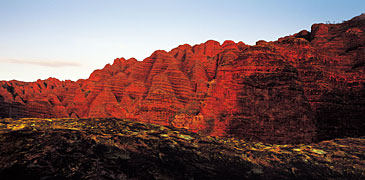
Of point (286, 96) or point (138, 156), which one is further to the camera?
point (286, 96)

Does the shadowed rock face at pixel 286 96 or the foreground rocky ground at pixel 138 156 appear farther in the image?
the shadowed rock face at pixel 286 96

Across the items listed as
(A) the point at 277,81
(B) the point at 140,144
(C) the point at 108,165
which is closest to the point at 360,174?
(A) the point at 277,81

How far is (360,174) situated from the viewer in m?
6.25

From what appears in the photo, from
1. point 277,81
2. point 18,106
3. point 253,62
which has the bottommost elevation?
point 18,106

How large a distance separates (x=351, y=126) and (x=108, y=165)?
42.1 ft

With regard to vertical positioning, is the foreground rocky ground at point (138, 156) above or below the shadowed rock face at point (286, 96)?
below

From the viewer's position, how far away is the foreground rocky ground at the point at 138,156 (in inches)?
155

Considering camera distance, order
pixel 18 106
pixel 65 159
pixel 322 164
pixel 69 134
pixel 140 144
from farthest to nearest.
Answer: pixel 18 106
pixel 322 164
pixel 140 144
pixel 69 134
pixel 65 159

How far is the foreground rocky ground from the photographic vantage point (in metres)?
3.93

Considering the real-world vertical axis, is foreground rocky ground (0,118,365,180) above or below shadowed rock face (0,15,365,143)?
below

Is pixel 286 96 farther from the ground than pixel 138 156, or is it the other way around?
pixel 286 96

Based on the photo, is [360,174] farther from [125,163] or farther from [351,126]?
[125,163]

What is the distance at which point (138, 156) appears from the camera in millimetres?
5051

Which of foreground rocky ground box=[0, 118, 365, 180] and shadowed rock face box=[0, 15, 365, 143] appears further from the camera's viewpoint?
shadowed rock face box=[0, 15, 365, 143]
